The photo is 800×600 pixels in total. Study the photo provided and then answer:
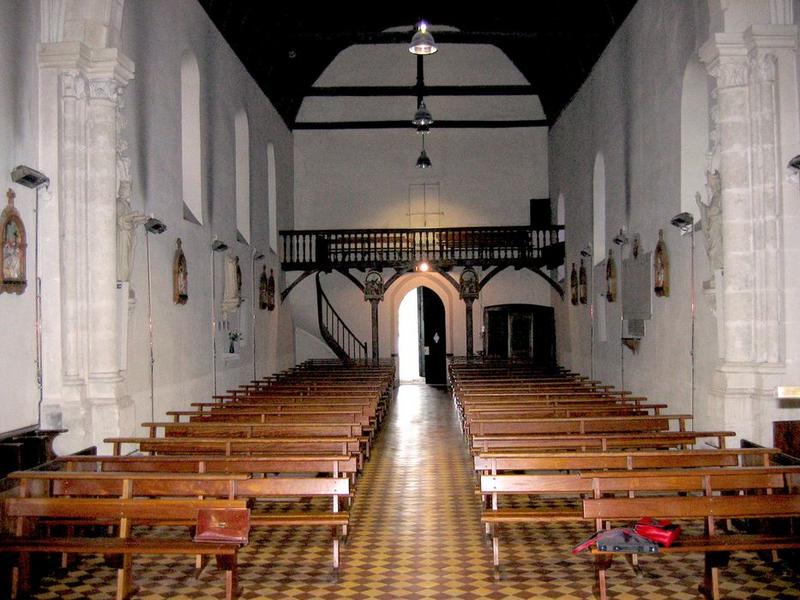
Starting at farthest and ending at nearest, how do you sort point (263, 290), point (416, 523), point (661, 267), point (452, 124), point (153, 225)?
point (452, 124), point (263, 290), point (661, 267), point (153, 225), point (416, 523)

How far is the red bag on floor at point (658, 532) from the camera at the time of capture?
17.7 ft

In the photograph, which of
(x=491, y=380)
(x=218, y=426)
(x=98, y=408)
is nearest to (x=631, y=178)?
(x=491, y=380)

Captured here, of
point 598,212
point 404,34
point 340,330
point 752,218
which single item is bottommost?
point 340,330

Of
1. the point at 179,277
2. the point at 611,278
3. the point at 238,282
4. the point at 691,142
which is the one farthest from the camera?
the point at 238,282

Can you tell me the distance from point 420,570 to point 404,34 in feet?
46.0

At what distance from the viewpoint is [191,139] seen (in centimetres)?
1405

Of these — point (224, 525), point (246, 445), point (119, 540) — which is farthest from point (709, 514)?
point (246, 445)

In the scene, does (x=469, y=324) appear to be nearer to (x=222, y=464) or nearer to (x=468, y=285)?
(x=468, y=285)

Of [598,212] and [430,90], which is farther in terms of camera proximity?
[430,90]

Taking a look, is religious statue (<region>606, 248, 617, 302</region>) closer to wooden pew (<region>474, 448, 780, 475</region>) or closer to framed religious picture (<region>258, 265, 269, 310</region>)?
framed religious picture (<region>258, 265, 269, 310</region>)

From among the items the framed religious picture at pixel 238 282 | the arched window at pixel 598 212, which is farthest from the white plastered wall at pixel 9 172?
the arched window at pixel 598 212

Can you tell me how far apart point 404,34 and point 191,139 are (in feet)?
20.5

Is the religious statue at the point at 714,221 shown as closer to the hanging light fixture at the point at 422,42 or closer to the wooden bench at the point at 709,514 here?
the wooden bench at the point at 709,514

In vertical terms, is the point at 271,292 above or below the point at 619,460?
above
